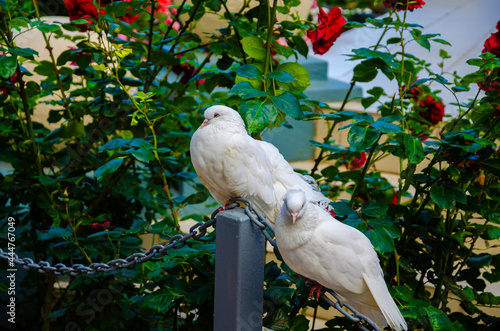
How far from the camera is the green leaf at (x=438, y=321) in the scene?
121 centimetres

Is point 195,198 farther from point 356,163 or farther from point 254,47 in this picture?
point 356,163

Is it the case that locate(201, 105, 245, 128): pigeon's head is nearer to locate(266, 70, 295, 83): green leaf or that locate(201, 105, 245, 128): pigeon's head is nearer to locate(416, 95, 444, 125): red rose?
locate(266, 70, 295, 83): green leaf

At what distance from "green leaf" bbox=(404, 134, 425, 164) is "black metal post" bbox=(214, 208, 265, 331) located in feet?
1.47

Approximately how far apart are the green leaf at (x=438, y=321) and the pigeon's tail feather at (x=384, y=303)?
20 cm

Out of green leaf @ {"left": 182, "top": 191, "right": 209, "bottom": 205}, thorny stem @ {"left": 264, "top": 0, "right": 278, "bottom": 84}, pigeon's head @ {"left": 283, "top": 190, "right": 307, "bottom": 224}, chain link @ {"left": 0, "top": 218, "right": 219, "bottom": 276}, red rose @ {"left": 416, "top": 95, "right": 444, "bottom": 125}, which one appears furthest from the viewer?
red rose @ {"left": 416, "top": 95, "right": 444, "bottom": 125}

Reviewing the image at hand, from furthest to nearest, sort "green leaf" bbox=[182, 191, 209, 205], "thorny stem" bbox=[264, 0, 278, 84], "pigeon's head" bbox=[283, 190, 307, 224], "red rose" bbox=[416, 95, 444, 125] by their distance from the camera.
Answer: "red rose" bbox=[416, 95, 444, 125] → "green leaf" bbox=[182, 191, 209, 205] → "thorny stem" bbox=[264, 0, 278, 84] → "pigeon's head" bbox=[283, 190, 307, 224]

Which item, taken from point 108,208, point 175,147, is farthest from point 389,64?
point 108,208

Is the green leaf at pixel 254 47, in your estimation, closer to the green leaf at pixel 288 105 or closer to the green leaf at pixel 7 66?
the green leaf at pixel 288 105

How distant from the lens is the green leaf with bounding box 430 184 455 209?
1.32m

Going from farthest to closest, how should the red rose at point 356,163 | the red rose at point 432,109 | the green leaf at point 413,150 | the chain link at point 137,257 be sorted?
the red rose at point 356,163
the red rose at point 432,109
the green leaf at point 413,150
the chain link at point 137,257

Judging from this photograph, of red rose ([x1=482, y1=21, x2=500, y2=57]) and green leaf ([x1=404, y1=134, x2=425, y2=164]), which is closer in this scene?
green leaf ([x1=404, y1=134, x2=425, y2=164])

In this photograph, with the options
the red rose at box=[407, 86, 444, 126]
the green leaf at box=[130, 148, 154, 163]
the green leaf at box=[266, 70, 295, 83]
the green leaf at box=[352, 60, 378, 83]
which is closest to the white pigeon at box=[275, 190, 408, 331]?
the green leaf at box=[266, 70, 295, 83]

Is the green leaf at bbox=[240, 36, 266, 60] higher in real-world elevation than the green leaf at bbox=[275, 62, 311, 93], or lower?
higher

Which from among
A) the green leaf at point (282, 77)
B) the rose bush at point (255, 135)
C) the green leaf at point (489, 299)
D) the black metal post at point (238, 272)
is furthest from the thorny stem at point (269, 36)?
→ the green leaf at point (489, 299)
